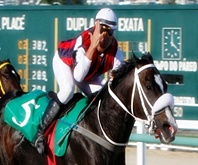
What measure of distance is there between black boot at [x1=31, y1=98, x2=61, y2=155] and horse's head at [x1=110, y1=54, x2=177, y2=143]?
2.07 feet

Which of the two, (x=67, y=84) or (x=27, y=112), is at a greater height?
(x=67, y=84)

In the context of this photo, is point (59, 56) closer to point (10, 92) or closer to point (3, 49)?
point (10, 92)

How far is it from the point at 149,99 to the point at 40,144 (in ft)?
3.61

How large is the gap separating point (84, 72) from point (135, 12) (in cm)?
809

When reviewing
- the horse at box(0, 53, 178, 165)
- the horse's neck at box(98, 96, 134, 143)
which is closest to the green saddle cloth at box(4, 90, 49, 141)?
the horse at box(0, 53, 178, 165)

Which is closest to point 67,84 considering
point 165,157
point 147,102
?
point 147,102

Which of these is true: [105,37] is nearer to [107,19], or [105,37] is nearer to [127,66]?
[107,19]

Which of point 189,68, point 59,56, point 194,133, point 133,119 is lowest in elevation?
point 194,133

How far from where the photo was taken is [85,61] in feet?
18.7

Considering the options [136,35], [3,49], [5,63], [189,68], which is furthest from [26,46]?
[5,63]

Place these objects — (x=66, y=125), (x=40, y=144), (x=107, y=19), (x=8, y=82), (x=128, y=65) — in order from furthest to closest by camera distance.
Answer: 1. (x=8, y=82)
2. (x=40, y=144)
3. (x=66, y=125)
4. (x=107, y=19)
5. (x=128, y=65)

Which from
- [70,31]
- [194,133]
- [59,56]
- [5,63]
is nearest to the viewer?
[59,56]

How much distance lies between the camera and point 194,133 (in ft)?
39.7

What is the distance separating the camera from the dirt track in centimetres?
1032
